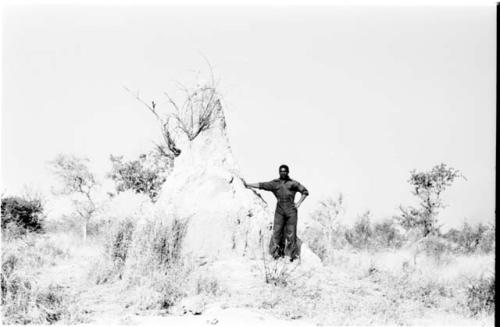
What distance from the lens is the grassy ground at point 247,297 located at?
646 cm

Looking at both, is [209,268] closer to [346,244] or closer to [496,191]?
[496,191]

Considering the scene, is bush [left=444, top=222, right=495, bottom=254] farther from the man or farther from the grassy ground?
the man

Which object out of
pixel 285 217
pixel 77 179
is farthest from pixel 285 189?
pixel 77 179

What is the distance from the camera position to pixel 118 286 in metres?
7.77

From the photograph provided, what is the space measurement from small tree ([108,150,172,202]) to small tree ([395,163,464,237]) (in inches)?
246

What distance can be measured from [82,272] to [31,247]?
2487 mm

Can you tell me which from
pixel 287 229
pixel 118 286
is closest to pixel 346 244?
pixel 287 229

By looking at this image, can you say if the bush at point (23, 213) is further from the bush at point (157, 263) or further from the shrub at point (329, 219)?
the shrub at point (329, 219)

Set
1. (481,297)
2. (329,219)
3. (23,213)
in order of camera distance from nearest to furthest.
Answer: (481,297) < (23,213) < (329,219)

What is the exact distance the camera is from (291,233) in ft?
26.6

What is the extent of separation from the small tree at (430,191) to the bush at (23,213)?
890cm

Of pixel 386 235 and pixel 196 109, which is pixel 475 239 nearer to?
pixel 386 235

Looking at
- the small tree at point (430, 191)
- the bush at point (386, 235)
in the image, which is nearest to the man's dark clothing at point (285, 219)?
the bush at point (386, 235)

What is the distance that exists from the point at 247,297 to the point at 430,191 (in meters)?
9.47
